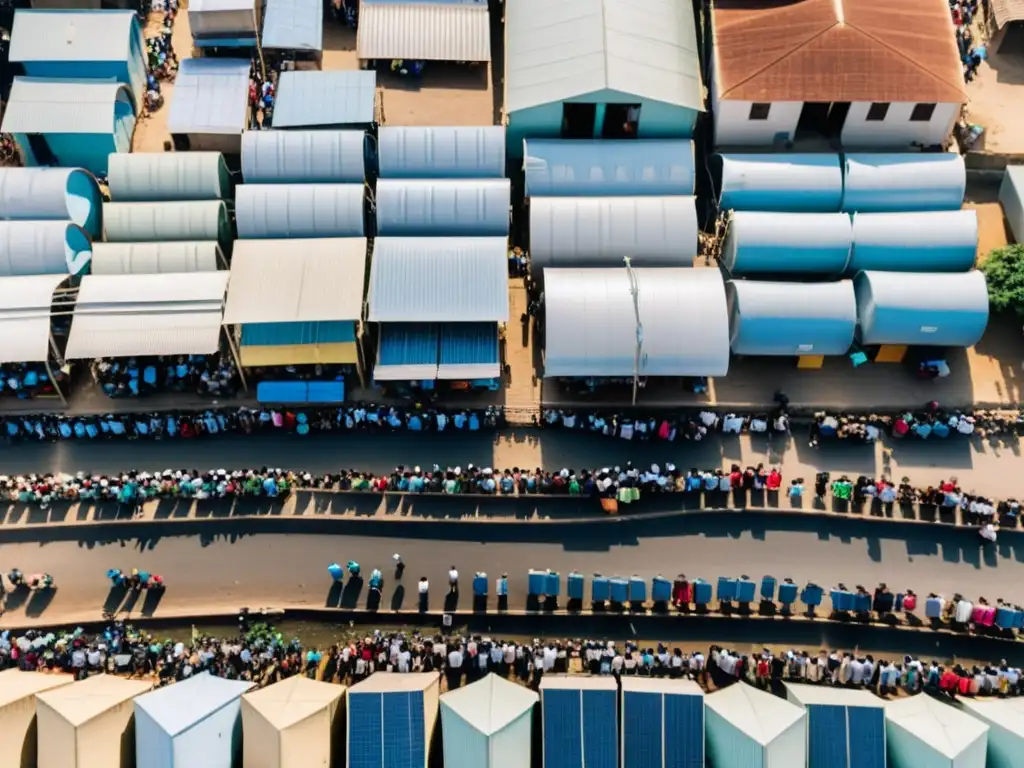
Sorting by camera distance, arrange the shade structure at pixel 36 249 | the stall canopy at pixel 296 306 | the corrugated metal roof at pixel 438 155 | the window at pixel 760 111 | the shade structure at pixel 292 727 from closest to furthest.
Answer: the shade structure at pixel 292 727 → the stall canopy at pixel 296 306 → the shade structure at pixel 36 249 → the corrugated metal roof at pixel 438 155 → the window at pixel 760 111

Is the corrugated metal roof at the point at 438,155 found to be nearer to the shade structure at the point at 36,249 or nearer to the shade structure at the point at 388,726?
the shade structure at the point at 36,249

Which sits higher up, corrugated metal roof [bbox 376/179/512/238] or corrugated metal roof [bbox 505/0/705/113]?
corrugated metal roof [bbox 505/0/705/113]

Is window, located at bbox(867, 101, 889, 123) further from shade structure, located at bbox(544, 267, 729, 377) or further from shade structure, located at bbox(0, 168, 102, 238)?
shade structure, located at bbox(0, 168, 102, 238)

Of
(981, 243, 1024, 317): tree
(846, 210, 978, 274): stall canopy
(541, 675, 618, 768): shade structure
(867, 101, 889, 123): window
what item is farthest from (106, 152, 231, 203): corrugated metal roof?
(981, 243, 1024, 317): tree

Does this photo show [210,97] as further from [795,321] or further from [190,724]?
[190,724]

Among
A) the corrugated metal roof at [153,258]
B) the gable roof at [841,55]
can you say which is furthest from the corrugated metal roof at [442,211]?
the gable roof at [841,55]

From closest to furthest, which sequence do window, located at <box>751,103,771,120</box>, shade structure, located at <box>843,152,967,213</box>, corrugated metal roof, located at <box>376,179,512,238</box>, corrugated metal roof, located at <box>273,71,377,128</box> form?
corrugated metal roof, located at <box>376,179,512,238</box> < shade structure, located at <box>843,152,967,213</box> < window, located at <box>751,103,771,120</box> < corrugated metal roof, located at <box>273,71,377,128</box>

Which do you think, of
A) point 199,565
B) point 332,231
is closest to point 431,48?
point 332,231

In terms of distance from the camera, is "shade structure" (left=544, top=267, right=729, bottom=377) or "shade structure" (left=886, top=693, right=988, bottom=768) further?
"shade structure" (left=544, top=267, right=729, bottom=377)
